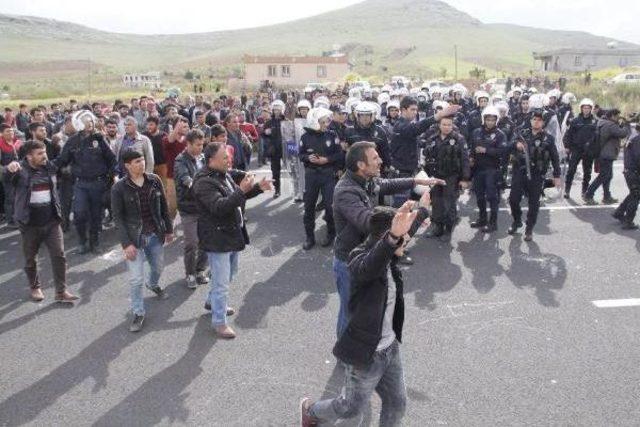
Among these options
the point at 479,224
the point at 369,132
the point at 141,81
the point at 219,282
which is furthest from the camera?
the point at 141,81

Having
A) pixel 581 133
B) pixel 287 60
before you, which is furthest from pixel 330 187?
pixel 287 60

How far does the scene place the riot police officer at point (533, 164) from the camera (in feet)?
27.0

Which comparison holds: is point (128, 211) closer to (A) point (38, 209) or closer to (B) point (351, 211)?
(A) point (38, 209)

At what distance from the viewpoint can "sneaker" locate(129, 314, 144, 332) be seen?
562 centimetres

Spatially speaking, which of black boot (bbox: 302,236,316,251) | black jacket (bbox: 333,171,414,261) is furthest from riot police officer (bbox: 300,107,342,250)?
black jacket (bbox: 333,171,414,261)

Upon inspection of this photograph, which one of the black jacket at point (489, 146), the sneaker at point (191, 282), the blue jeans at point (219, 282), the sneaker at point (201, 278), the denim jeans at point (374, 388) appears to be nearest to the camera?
the denim jeans at point (374, 388)

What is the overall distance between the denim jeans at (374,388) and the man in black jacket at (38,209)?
3.91 meters

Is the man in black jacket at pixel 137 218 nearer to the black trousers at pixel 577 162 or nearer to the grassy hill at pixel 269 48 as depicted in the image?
the black trousers at pixel 577 162

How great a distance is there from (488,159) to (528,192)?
77 cm

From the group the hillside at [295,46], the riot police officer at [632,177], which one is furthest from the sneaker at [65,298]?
the hillside at [295,46]

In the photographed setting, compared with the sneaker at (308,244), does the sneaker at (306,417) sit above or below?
below

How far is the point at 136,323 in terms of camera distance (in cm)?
567

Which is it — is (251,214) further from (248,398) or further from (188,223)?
(248,398)

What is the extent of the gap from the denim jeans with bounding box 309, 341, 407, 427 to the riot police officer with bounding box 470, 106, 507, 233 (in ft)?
18.5
